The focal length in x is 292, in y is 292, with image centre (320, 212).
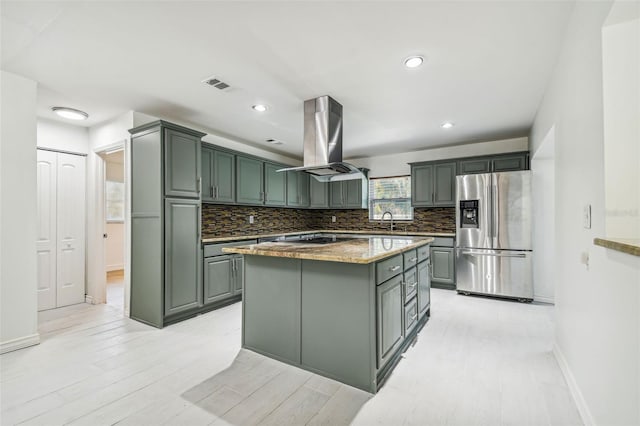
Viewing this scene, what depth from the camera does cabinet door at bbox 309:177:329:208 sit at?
6.38 meters

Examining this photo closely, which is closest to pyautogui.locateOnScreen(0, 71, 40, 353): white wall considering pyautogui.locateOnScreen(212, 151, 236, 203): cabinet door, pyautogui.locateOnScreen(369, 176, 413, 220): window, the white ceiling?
the white ceiling

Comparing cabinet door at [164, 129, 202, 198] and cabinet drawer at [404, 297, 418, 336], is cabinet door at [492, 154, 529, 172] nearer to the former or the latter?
cabinet drawer at [404, 297, 418, 336]

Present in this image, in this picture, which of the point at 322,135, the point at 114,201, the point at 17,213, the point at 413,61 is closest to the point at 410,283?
the point at 322,135

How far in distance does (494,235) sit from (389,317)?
2.87 m

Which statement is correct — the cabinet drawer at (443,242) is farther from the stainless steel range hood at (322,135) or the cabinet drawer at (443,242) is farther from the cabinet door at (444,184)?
the stainless steel range hood at (322,135)

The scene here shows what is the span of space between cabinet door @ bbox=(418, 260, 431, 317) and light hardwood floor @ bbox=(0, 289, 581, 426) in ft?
0.78

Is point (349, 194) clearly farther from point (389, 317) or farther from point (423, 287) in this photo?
point (389, 317)

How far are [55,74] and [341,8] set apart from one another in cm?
267

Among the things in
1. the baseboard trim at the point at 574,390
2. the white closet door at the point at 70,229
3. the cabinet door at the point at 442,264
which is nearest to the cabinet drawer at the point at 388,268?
the baseboard trim at the point at 574,390

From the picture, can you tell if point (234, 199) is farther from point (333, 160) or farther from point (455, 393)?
point (455, 393)

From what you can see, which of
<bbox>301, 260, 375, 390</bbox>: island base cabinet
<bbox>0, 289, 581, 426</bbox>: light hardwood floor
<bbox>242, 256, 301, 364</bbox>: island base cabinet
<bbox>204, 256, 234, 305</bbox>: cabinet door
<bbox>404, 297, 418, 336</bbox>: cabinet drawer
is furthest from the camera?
<bbox>204, 256, 234, 305</bbox>: cabinet door

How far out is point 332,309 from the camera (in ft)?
7.05

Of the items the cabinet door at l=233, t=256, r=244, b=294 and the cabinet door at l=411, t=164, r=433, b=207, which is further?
the cabinet door at l=411, t=164, r=433, b=207

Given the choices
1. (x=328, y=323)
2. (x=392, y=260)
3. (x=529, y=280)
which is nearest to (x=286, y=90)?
(x=392, y=260)
